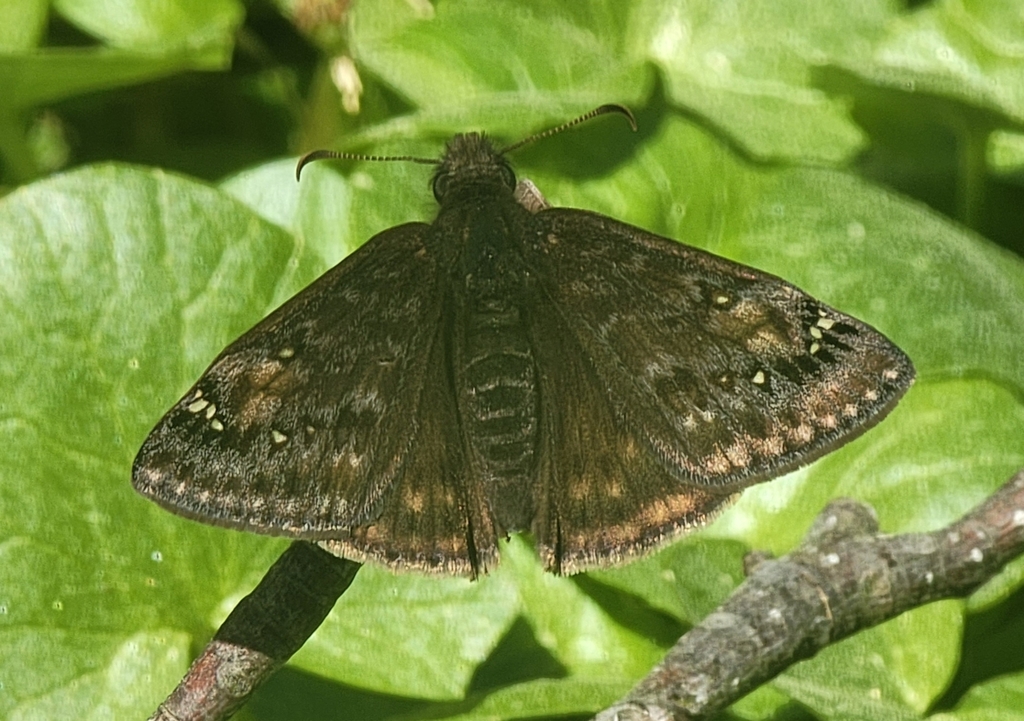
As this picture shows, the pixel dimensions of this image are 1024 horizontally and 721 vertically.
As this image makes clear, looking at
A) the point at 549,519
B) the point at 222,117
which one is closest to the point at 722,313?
the point at 549,519

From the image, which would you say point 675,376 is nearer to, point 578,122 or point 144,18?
point 578,122

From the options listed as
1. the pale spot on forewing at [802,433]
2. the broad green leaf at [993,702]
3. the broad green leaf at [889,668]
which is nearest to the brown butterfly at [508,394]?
the pale spot on forewing at [802,433]

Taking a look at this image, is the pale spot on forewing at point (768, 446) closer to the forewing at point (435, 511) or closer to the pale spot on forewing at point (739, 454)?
the pale spot on forewing at point (739, 454)

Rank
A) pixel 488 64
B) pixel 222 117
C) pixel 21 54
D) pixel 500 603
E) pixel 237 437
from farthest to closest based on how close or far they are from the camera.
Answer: pixel 222 117 < pixel 488 64 < pixel 21 54 < pixel 500 603 < pixel 237 437

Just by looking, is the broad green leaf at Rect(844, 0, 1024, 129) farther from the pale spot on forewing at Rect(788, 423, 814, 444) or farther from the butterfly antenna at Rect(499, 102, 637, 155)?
the pale spot on forewing at Rect(788, 423, 814, 444)

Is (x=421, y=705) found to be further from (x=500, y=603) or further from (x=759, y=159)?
(x=759, y=159)
